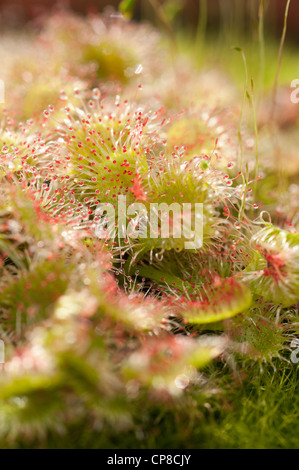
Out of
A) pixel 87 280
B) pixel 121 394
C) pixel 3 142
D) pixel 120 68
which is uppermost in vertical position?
pixel 120 68

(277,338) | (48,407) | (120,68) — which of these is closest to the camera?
(48,407)

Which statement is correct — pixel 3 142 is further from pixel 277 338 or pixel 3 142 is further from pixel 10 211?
pixel 277 338

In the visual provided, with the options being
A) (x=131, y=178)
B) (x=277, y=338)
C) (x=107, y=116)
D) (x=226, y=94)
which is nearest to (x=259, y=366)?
(x=277, y=338)

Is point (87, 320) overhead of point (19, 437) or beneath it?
overhead

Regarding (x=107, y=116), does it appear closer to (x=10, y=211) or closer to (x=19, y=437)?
(x=10, y=211)

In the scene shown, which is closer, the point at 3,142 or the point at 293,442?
the point at 293,442

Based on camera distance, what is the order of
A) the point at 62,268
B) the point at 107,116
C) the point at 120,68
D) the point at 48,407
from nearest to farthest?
the point at 48,407
the point at 62,268
the point at 107,116
the point at 120,68
